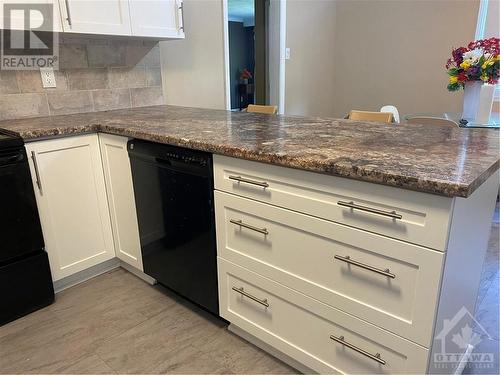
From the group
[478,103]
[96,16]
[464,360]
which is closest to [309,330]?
[464,360]

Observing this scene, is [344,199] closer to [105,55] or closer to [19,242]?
[19,242]

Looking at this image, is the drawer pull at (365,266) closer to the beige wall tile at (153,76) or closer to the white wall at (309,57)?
the beige wall tile at (153,76)

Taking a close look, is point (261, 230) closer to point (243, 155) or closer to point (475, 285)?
point (243, 155)

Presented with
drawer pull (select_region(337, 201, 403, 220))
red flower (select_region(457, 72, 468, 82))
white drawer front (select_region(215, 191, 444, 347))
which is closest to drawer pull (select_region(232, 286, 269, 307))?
white drawer front (select_region(215, 191, 444, 347))

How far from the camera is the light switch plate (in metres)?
2.25

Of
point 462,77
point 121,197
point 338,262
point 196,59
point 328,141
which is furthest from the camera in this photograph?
point 196,59

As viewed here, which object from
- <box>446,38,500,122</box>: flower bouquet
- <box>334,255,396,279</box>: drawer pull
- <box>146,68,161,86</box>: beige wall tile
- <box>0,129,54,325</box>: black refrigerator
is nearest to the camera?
<box>334,255,396,279</box>: drawer pull

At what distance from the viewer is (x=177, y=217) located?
67.9 inches

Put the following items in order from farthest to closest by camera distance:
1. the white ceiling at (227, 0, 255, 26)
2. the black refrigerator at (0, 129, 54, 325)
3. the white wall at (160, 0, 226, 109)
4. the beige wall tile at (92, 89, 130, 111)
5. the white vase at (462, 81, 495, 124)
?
the white ceiling at (227, 0, 255, 26), the white wall at (160, 0, 226, 109), the white vase at (462, 81, 495, 124), the beige wall tile at (92, 89, 130, 111), the black refrigerator at (0, 129, 54, 325)

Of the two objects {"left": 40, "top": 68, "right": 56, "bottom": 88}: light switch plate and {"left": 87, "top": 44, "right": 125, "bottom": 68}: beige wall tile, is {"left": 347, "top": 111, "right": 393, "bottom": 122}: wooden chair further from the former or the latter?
{"left": 40, "top": 68, "right": 56, "bottom": 88}: light switch plate

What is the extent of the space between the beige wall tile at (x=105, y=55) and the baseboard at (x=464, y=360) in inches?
105

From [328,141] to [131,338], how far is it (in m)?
1.29

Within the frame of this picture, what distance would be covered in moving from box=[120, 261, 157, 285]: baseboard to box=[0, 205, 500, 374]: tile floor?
0.04 metres

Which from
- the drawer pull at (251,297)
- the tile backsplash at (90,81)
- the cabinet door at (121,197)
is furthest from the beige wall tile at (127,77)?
the drawer pull at (251,297)
